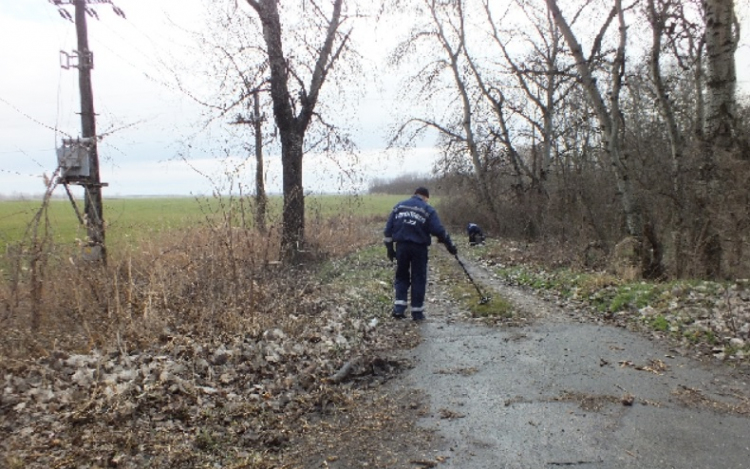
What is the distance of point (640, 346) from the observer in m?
6.82

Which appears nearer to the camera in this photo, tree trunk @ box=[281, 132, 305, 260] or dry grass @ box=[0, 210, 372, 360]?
dry grass @ box=[0, 210, 372, 360]

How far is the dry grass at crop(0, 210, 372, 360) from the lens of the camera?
604cm

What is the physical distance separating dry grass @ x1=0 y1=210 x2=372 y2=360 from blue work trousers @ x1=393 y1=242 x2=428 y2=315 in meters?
1.47

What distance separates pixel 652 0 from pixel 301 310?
1039 centimetres

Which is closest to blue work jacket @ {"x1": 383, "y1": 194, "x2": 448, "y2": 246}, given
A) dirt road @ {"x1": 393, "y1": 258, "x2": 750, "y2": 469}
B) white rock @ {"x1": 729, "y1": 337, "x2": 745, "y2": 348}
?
dirt road @ {"x1": 393, "y1": 258, "x2": 750, "y2": 469}

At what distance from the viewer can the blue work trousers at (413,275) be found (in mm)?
8625

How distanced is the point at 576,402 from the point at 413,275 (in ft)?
13.1

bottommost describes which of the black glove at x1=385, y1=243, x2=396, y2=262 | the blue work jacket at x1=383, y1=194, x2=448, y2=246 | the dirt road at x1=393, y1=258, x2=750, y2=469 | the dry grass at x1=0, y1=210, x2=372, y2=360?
the dirt road at x1=393, y1=258, x2=750, y2=469

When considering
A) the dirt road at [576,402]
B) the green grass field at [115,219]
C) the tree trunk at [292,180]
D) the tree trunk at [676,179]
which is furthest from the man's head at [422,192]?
the tree trunk at [292,180]

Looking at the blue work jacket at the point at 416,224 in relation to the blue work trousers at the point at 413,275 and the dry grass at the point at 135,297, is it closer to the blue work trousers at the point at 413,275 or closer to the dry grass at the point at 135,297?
the blue work trousers at the point at 413,275

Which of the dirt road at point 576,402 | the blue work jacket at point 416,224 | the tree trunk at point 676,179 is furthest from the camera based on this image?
the tree trunk at point 676,179

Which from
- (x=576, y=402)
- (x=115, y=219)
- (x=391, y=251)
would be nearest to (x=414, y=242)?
(x=391, y=251)

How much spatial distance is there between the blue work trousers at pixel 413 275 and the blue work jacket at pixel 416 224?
0.42ft

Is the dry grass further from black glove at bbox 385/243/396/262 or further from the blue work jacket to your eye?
the blue work jacket
